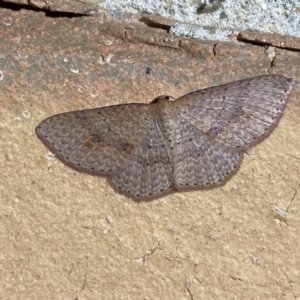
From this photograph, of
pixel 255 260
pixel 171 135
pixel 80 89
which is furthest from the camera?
pixel 171 135

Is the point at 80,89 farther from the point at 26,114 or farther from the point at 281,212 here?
the point at 281,212

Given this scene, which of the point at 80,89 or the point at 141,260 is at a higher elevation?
the point at 80,89

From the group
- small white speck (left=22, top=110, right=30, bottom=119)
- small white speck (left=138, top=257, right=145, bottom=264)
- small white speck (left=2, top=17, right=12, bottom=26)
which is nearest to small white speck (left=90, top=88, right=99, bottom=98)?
small white speck (left=22, top=110, right=30, bottom=119)

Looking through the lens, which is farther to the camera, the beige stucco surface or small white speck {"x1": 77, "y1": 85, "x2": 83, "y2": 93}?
small white speck {"x1": 77, "y1": 85, "x2": 83, "y2": 93}

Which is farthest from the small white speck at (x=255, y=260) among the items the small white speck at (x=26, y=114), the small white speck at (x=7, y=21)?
the small white speck at (x=7, y=21)

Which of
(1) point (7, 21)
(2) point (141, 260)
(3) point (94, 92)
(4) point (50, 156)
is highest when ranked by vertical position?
(1) point (7, 21)

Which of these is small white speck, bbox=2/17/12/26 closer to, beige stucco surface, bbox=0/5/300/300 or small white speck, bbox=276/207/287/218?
beige stucco surface, bbox=0/5/300/300

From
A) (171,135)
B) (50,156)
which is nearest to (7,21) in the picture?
(50,156)

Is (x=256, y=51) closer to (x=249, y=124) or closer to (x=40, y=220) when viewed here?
(x=249, y=124)

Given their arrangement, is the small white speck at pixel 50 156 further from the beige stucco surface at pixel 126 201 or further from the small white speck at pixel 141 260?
the small white speck at pixel 141 260
